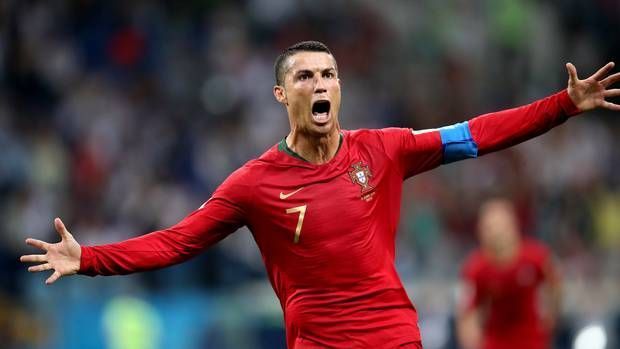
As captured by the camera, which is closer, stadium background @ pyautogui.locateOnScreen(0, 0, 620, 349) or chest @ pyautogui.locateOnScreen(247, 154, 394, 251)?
chest @ pyautogui.locateOnScreen(247, 154, 394, 251)

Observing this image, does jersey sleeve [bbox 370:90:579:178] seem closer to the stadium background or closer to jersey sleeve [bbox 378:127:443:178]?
jersey sleeve [bbox 378:127:443:178]

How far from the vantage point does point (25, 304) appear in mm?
12953

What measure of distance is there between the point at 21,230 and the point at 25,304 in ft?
4.30

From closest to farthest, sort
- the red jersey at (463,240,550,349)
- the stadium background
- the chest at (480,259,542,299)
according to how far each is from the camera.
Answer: the red jersey at (463,240,550,349)
the chest at (480,259,542,299)
the stadium background

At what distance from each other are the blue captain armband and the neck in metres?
0.56

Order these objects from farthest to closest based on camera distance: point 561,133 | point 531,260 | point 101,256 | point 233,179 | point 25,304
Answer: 1. point 561,133
2. point 25,304
3. point 531,260
4. point 233,179
5. point 101,256

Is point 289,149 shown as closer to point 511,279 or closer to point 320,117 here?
point 320,117

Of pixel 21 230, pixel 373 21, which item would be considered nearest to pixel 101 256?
pixel 21 230

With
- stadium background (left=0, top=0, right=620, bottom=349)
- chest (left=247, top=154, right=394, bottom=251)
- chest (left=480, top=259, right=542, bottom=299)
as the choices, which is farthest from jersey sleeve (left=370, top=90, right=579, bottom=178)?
stadium background (left=0, top=0, right=620, bottom=349)

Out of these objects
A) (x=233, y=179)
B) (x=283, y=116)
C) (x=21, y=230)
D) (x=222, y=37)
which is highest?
(x=222, y=37)

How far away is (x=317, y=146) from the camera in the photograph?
6.52 m

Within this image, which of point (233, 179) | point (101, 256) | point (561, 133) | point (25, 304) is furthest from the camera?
point (561, 133)

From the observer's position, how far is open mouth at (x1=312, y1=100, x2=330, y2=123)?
6414 millimetres

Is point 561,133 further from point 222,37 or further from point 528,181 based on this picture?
point 222,37
